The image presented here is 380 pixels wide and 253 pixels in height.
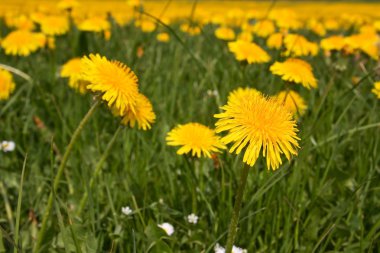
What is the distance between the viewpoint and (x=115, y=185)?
1.57 metres

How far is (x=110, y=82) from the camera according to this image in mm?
1093

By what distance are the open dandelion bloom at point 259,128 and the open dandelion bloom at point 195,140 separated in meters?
0.37

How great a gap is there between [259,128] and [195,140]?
49cm

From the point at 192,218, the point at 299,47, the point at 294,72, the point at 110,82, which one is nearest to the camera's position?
the point at 110,82

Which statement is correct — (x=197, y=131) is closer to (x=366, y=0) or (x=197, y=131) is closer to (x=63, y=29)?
(x=63, y=29)

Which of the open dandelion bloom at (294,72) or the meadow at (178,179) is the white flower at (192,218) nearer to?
the meadow at (178,179)

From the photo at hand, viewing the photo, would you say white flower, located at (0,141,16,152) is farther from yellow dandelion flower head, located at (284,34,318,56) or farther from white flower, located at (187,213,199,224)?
yellow dandelion flower head, located at (284,34,318,56)

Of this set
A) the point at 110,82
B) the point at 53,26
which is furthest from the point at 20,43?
the point at 110,82

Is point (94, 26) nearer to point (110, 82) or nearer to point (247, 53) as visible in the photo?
point (247, 53)

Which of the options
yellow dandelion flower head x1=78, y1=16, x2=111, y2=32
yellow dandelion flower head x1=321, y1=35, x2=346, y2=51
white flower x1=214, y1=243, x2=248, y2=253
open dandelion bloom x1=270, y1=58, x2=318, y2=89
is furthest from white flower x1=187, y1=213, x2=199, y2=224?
yellow dandelion flower head x1=78, y1=16, x2=111, y2=32

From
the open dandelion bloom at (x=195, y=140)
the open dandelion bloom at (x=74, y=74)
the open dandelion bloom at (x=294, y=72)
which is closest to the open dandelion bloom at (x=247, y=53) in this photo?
the open dandelion bloom at (x=294, y=72)

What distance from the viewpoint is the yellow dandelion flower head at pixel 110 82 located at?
107 centimetres

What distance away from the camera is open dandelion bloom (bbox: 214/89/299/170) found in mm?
891

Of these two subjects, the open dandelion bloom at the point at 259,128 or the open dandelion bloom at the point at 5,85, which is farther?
the open dandelion bloom at the point at 5,85
